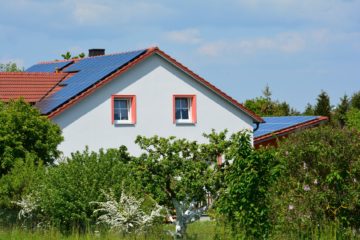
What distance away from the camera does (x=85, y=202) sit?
20328 millimetres

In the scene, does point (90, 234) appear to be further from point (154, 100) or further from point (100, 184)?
point (154, 100)

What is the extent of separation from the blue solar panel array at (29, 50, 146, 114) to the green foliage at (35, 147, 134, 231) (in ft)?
48.8

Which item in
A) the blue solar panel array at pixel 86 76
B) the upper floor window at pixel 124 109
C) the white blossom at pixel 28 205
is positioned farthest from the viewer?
the upper floor window at pixel 124 109

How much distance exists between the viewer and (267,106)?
2375 inches

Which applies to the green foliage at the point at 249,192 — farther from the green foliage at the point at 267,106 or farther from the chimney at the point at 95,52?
the green foliage at the point at 267,106

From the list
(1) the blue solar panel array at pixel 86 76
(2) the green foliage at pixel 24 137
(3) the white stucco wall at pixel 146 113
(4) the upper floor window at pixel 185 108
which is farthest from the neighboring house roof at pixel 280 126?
(2) the green foliage at pixel 24 137

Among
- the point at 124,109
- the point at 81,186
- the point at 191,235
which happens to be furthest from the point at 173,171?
the point at 124,109

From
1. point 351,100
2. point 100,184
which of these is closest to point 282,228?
point 100,184

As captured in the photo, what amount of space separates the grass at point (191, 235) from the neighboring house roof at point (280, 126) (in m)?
20.1

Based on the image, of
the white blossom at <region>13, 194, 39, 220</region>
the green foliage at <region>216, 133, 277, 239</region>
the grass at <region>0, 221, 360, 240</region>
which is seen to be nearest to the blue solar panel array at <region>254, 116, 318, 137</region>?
the grass at <region>0, 221, 360, 240</region>

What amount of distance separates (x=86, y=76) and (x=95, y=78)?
1620mm

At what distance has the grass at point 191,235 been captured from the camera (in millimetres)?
17547

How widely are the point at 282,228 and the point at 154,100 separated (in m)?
21.3

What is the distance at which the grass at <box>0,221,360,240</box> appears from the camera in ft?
57.6
